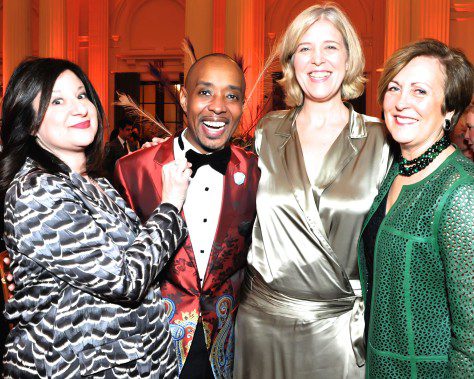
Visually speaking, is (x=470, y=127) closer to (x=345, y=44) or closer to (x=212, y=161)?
(x=345, y=44)

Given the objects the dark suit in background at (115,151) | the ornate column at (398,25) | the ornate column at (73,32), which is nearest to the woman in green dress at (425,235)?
the dark suit in background at (115,151)

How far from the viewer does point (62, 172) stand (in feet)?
6.24

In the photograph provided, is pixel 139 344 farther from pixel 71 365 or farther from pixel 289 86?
pixel 289 86

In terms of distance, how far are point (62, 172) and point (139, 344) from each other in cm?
64

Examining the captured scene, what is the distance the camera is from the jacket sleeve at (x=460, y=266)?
1655 millimetres

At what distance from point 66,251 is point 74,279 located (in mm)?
95

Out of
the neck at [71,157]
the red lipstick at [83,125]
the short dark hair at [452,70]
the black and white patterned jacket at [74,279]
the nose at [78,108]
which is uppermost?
the short dark hair at [452,70]

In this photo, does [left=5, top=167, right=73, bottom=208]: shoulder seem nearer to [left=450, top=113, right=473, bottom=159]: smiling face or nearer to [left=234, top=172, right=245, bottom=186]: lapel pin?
[left=234, top=172, right=245, bottom=186]: lapel pin

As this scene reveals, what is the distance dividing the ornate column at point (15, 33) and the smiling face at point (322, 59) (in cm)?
1214

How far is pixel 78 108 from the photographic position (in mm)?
1986

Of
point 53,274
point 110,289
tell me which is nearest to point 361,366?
point 110,289

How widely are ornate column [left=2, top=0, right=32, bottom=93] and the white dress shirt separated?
473 inches

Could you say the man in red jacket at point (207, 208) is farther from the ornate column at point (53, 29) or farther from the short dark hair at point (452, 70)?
the ornate column at point (53, 29)

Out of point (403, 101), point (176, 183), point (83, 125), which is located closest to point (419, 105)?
point (403, 101)
